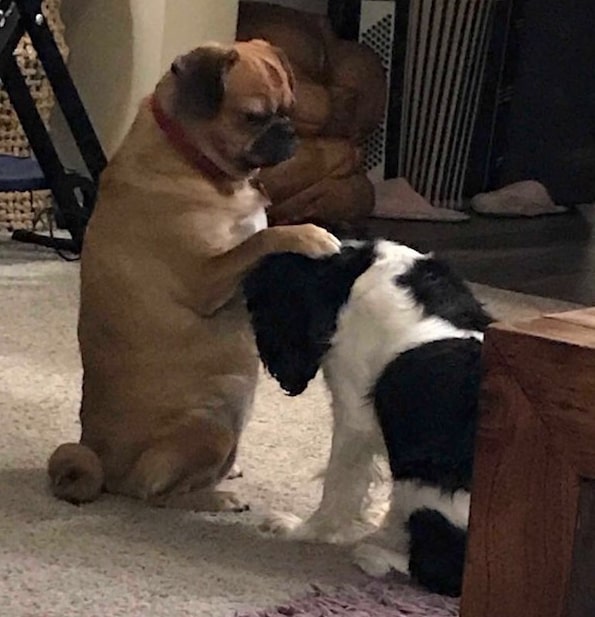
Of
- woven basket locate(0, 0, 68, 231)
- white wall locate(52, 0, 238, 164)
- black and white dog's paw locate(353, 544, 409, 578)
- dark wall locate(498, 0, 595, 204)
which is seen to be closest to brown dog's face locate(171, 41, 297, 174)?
black and white dog's paw locate(353, 544, 409, 578)

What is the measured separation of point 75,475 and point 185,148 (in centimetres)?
47

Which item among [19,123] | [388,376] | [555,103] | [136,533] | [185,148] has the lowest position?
[136,533]

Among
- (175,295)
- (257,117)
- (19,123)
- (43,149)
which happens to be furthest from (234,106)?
(19,123)

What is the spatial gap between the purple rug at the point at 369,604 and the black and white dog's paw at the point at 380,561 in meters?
0.03

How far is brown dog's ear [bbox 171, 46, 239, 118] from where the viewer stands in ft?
5.64

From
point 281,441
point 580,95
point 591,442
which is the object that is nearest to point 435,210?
point 580,95

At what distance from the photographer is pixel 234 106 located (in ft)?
5.82

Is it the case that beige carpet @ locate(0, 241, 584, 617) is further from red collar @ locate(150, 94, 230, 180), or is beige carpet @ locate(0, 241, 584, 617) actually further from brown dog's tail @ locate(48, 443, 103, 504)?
red collar @ locate(150, 94, 230, 180)

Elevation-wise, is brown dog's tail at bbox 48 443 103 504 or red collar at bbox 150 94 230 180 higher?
red collar at bbox 150 94 230 180

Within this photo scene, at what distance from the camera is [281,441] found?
6.40 feet

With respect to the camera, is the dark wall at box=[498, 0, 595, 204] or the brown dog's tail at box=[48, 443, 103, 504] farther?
the dark wall at box=[498, 0, 595, 204]

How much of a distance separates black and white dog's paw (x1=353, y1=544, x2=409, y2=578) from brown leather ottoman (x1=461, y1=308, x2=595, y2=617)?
0.49 meters

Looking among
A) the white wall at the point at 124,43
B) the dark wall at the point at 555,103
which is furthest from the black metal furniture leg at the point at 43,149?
the dark wall at the point at 555,103

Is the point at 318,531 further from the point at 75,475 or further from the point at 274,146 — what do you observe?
the point at 274,146
